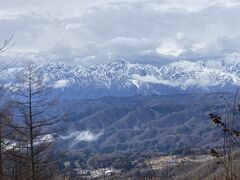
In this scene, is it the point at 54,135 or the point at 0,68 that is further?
the point at 54,135

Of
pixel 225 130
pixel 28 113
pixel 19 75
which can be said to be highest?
pixel 19 75

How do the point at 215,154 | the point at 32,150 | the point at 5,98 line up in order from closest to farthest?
1. the point at 215,154
2. the point at 5,98
3. the point at 32,150

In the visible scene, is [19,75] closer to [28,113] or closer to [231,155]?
[28,113]

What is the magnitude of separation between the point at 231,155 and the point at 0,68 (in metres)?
7.59

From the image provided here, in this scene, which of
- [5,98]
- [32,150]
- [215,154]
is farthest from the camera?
[32,150]

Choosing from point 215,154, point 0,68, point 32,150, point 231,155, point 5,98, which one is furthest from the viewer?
point 32,150

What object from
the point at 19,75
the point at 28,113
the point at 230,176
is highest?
the point at 19,75

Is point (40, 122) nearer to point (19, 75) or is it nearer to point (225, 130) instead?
point (19, 75)

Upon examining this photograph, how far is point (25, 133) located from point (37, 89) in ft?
5.51

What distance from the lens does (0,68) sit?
1098 cm

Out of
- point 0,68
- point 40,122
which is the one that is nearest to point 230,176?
point 0,68

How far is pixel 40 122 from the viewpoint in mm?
A: 18266

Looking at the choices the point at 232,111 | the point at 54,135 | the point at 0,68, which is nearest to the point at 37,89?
the point at 54,135

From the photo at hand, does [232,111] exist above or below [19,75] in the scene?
below
